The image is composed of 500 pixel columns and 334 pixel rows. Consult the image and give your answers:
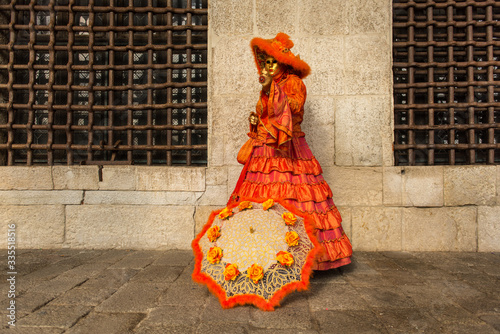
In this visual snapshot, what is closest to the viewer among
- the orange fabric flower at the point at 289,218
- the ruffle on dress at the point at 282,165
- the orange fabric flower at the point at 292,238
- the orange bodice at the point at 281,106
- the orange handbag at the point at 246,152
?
the orange fabric flower at the point at 292,238

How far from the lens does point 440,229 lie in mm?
3607

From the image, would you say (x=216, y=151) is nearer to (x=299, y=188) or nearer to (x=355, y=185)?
(x=299, y=188)

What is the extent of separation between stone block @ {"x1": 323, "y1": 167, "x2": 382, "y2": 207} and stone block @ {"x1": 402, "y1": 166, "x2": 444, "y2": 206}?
351 millimetres

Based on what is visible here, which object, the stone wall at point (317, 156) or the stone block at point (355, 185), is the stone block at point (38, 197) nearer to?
the stone wall at point (317, 156)

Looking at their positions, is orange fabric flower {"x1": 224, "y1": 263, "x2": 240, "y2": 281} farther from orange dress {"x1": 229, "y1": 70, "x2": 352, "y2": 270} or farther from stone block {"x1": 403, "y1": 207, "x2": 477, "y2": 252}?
stone block {"x1": 403, "y1": 207, "x2": 477, "y2": 252}

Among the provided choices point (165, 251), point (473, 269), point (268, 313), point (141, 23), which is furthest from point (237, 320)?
point (141, 23)

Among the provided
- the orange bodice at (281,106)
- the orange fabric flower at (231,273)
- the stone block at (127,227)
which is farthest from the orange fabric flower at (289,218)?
the stone block at (127,227)

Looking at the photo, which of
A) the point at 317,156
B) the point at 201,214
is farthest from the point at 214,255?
the point at 317,156

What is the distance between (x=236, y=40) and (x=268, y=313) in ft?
10.5

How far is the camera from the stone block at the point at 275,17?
3.74 m

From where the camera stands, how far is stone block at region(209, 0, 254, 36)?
3.78m

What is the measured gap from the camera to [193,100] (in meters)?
4.15

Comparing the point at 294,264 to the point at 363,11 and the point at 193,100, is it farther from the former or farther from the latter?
the point at 363,11

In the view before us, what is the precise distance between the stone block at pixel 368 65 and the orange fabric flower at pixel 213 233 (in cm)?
249
